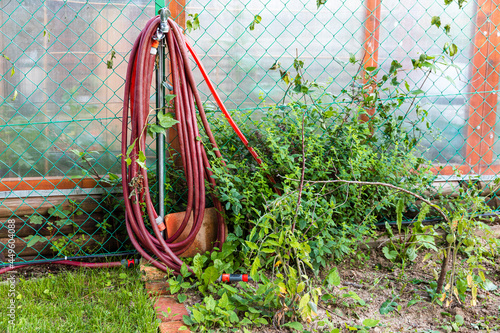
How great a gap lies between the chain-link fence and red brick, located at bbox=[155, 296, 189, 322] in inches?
29.1

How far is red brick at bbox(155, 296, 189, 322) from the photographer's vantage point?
1.92 m

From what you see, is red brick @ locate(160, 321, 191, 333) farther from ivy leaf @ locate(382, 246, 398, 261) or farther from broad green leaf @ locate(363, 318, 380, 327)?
ivy leaf @ locate(382, 246, 398, 261)

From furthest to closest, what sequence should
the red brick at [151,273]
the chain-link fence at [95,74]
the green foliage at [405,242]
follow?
the chain-link fence at [95,74] < the green foliage at [405,242] < the red brick at [151,273]

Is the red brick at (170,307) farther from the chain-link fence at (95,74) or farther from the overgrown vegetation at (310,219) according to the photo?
the chain-link fence at (95,74)

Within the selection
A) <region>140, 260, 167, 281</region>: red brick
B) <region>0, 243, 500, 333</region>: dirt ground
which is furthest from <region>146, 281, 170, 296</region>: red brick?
<region>0, 243, 500, 333</region>: dirt ground

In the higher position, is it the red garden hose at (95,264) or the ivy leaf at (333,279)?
the ivy leaf at (333,279)

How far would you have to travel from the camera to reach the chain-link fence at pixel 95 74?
2.60 m

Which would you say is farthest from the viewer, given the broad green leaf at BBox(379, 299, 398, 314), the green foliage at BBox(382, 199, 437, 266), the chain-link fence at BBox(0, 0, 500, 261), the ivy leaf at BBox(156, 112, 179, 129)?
the chain-link fence at BBox(0, 0, 500, 261)

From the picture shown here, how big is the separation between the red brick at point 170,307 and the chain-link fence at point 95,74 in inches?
29.1

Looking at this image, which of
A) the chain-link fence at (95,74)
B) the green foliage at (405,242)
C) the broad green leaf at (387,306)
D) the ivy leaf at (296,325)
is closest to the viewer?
the ivy leaf at (296,325)

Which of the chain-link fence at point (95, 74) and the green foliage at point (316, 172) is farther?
the chain-link fence at point (95, 74)

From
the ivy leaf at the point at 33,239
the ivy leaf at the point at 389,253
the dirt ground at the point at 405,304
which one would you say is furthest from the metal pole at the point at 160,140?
the ivy leaf at the point at 389,253

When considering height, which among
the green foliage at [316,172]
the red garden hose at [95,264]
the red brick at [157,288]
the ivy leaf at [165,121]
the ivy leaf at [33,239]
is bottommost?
the red brick at [157,288]

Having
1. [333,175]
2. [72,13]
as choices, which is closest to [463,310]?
[333,175]
